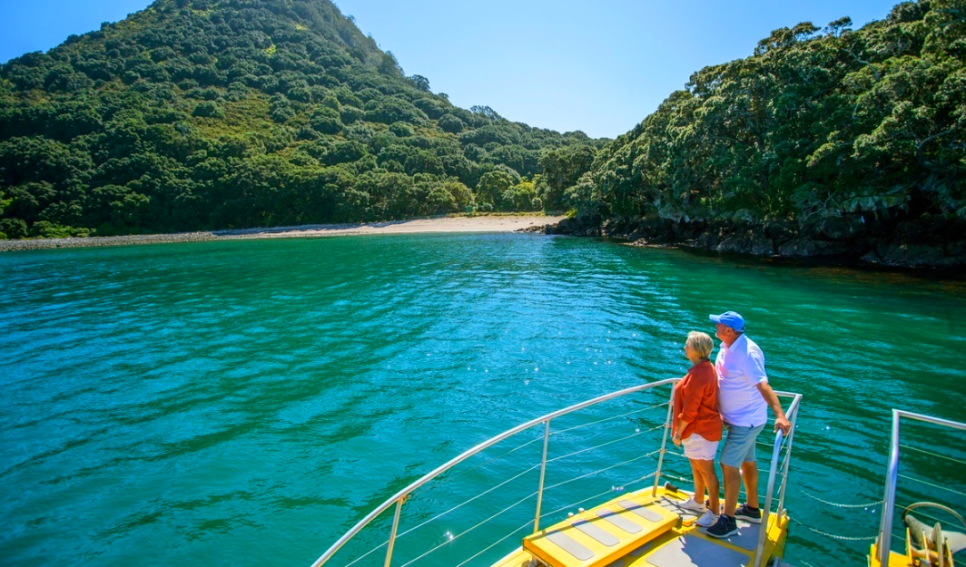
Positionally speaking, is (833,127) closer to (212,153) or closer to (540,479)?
(540,479)

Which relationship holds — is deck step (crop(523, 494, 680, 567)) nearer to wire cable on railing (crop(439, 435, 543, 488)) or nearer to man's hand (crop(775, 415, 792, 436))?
man's hand (crop(775, 415, 792, 436))

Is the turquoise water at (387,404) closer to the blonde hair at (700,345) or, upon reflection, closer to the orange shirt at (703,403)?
the orange shirt at (703,403)

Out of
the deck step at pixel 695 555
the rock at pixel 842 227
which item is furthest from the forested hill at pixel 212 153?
the deck step at pixel 695 555

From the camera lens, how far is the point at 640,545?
4805 millimetres

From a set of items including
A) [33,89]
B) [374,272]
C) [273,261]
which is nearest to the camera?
[374,272]

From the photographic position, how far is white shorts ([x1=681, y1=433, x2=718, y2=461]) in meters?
5.20

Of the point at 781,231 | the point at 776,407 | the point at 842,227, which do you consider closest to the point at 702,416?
the point at 776,407

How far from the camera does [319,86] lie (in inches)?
7210

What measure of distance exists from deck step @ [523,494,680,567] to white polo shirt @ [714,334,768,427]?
1.24 m

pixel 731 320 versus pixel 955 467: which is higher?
pixel 731 320

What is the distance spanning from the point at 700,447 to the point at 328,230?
9595 cm

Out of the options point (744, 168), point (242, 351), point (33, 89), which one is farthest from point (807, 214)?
point (33, 89)

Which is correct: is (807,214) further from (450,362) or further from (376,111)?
(376,111)

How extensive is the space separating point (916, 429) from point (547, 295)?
1765 centimetres
